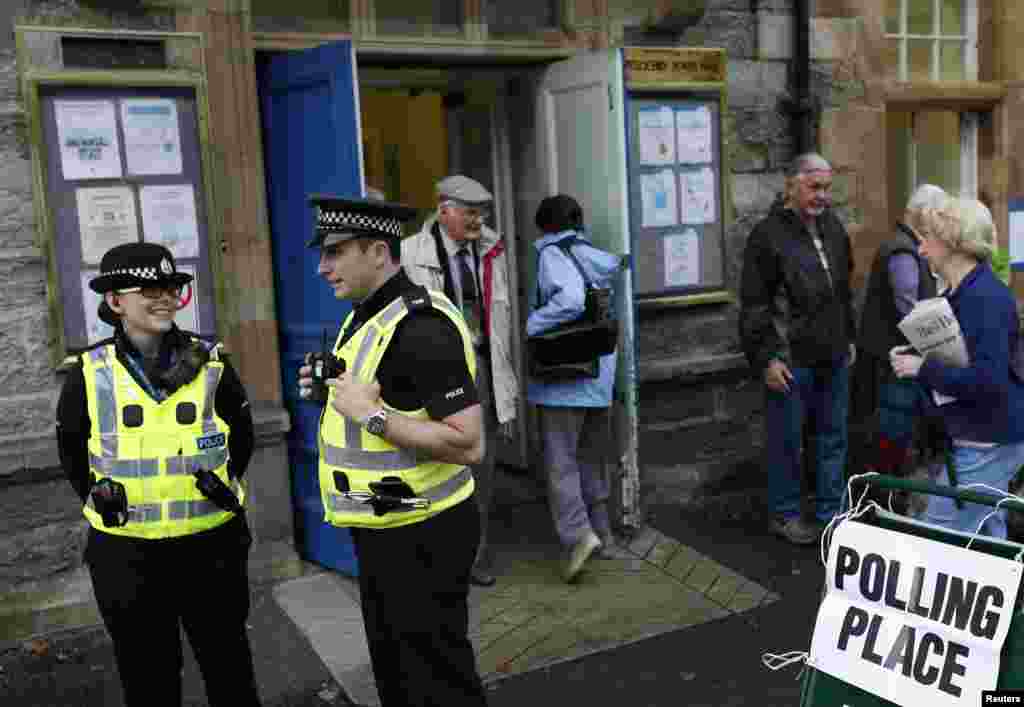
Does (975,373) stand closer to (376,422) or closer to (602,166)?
(376,422)

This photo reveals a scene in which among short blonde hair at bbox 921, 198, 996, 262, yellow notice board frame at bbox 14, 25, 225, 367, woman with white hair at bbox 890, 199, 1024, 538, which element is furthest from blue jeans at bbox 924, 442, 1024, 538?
yellow notice board frame at bbox 14, 25, 225, 367

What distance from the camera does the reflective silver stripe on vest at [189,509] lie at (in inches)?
129

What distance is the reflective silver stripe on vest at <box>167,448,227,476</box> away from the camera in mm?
3275

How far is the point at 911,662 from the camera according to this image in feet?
9.23

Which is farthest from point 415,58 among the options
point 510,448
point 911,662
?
point 911,662

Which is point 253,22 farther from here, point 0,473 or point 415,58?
point 0,473

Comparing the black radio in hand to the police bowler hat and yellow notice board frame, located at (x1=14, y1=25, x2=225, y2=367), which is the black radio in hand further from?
yellow notice board frame, located at (x1=14, y1=25, x2=225, y2=367)

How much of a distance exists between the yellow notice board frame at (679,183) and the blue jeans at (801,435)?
0.81m

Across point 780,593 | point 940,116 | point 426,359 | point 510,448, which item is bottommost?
point 780,593

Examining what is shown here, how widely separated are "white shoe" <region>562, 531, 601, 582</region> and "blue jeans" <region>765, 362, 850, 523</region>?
1276 millimetres

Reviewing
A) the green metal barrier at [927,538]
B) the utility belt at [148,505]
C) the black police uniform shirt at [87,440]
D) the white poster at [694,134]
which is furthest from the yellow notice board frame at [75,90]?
the green metal barrier at [927,538]

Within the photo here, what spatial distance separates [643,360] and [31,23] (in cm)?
354

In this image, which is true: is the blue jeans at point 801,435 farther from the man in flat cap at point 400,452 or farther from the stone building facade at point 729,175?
the man in flat cap at point 400,452

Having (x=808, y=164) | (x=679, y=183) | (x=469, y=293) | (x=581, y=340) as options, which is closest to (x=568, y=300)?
(x=581, y=340)
